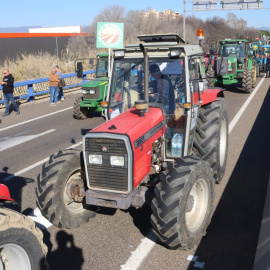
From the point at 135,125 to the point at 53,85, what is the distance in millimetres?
11831

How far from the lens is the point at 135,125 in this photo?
4598 millimetres

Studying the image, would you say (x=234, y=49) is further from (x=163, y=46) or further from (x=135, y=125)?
(x=135, y=125)

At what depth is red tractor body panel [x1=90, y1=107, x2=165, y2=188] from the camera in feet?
14.6

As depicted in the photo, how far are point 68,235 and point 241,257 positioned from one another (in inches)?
83.9

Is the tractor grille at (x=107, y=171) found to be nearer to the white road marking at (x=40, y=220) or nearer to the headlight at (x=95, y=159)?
the headlight at (x=95, y=159)

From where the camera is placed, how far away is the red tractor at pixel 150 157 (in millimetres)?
4328

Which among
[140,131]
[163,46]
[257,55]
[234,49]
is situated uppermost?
[163,46]

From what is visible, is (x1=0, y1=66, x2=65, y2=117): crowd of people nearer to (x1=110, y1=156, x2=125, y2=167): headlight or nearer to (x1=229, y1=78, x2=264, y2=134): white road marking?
(x1=229, y1=78, x2=264, y2=134): white road marking

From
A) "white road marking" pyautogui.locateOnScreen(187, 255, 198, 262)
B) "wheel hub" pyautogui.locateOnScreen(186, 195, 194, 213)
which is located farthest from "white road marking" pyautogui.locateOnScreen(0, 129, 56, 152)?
"white road marking" pyautogui.locateOnScreen(187, 255, 198, 262)

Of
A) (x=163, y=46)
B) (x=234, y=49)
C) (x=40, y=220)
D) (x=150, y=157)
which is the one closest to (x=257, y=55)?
(x=234, y=49)

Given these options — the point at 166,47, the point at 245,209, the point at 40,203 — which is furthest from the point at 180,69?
the point at 40,203

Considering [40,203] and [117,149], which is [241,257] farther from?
[40,203]

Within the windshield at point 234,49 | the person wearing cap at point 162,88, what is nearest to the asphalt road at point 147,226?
the person wearing cap at point 162,88

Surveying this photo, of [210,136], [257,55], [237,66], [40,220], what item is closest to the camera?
[40,220]
